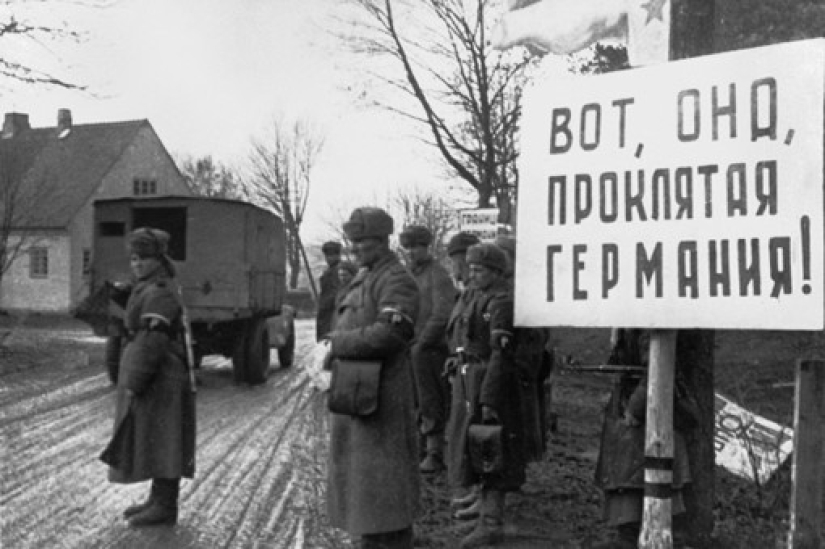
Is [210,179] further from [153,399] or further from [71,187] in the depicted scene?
[153,399]

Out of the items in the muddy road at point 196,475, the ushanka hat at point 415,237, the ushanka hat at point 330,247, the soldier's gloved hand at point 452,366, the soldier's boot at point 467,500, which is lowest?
the muddy road at point 196,475

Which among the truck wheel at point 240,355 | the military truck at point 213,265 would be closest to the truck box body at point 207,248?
the military truck at point 213,265

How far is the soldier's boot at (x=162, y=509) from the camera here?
6402 mm

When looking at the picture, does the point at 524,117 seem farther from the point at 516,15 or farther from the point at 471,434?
the point at 471,434

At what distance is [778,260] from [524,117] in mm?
1252

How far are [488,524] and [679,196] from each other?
2754 mm

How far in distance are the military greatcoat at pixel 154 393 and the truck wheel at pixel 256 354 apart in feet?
27.4

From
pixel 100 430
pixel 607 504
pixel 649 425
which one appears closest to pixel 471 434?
pixel 607 504

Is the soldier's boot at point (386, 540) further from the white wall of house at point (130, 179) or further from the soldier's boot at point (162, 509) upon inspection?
the white wall of house at point (130, 179)

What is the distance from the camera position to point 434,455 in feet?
28.7

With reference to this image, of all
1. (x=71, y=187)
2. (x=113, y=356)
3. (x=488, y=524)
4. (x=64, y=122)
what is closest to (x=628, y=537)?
(x=488, y=524)

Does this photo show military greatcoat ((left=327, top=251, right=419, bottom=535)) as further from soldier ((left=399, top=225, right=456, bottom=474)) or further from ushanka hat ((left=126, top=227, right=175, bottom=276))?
soldier ((left=399, top=225, right=456, bottom=474))

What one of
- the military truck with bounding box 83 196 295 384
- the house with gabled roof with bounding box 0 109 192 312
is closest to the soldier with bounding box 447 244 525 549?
the military truck with bounding box 83 196 295 384

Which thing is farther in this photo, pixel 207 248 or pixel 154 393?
pixel 207 248
